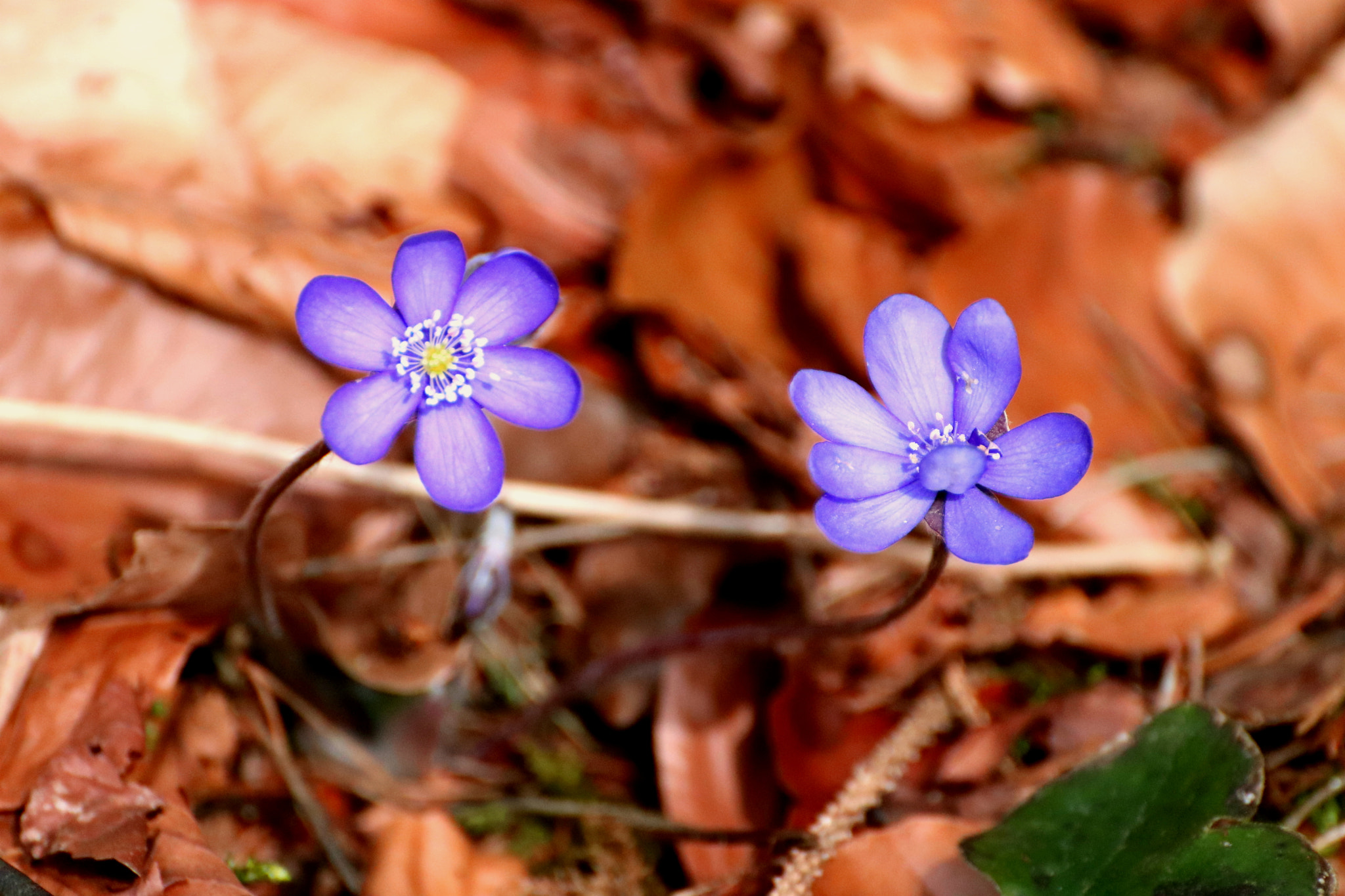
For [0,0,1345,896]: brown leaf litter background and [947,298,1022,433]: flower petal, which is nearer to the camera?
[947,298,1022,433]: flower petal

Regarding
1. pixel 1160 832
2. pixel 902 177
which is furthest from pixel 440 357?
pixel 902 177

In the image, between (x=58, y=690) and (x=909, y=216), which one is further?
(x=909, y=216)

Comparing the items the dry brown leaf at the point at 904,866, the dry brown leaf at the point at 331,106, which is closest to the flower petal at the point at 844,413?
the dry brown leaf at the point at 904,866

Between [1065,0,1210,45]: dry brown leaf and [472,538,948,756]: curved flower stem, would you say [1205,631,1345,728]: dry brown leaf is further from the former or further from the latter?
[1065,0,1210,45]: dry brown leaf

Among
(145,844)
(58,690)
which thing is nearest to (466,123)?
(58,690)

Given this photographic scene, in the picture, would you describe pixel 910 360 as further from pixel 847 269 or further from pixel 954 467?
pixel 847 269

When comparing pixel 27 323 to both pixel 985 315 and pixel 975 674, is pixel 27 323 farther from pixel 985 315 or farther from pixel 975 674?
pixel 975 674

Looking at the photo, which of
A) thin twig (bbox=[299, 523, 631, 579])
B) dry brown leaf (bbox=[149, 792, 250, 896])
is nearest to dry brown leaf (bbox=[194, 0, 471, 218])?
thin twig (bbox=[299, 523, 631, 579])
